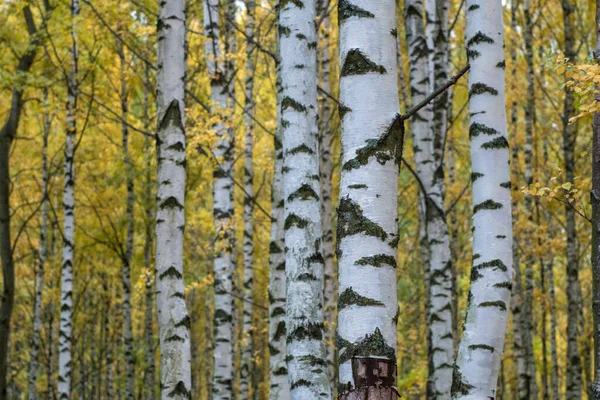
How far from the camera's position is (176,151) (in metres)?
6.21

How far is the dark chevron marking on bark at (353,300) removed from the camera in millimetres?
2822

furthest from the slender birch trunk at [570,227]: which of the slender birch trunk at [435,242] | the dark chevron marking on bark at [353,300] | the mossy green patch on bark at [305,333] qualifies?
the dark chevron marking on bark at [353,300]

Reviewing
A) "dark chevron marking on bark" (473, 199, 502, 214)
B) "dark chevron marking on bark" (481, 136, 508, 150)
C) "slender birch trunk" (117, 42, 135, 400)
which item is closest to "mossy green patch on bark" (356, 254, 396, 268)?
"dark chevron marking on bark" (473, 199, 502, 214)

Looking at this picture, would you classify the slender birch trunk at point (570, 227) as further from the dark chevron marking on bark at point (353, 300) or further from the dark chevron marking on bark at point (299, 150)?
the dark chevron marking on bark at point (353, 300)

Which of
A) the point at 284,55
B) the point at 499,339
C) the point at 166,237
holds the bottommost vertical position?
the point at 499,339

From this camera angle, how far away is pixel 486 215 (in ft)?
14.4

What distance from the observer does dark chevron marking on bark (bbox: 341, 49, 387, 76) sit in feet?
9.99

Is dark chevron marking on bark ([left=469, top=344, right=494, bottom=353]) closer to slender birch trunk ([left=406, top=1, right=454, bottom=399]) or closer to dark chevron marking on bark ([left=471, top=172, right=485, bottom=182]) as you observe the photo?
dark chevron marking on bark ([left=471, top=172, right=485, bottom=182])

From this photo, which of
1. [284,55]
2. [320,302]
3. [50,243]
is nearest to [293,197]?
[320,302]

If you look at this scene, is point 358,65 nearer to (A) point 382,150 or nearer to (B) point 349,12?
(B) point 349,12

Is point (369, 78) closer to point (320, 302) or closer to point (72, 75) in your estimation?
point (320, 302)

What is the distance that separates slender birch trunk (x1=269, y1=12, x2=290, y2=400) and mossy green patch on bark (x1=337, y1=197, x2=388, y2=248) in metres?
5.35

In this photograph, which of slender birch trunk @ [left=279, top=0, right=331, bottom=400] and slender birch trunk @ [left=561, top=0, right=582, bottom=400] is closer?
slender birch trunk @ [left=279, top=0, right=331, bottom=400]

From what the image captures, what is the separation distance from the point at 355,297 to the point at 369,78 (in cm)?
92
